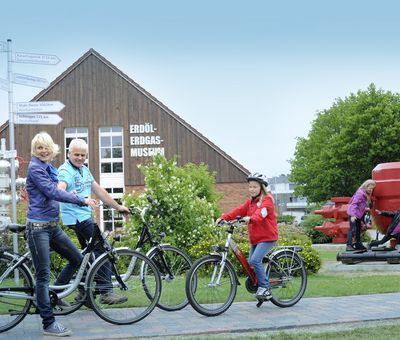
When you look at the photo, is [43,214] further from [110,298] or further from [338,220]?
[338,220]

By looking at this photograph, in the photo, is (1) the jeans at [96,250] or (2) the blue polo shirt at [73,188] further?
(2) the blue polo shirt at [73,188]

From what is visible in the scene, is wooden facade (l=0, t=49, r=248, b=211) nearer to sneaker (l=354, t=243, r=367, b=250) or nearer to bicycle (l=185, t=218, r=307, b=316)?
sneaker (l=354, t=243, r=367, b=250)

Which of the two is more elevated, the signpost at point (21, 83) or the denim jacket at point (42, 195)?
the signpost at point (21, 83)

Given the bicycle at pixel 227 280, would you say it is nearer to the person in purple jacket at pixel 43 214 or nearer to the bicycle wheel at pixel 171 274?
the bicycle wheel at pixel 171 274

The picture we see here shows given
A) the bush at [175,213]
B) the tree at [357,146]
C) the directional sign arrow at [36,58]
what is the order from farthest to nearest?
the tree at [357,146] → the bush at [175,213] → the directional sign arrow at [36,58]

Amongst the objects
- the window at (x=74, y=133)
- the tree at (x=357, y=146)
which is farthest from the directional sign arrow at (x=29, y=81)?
the tree at (x=357, y=146)

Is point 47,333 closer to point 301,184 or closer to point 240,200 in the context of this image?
point 240,200

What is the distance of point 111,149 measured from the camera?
42.9 metres

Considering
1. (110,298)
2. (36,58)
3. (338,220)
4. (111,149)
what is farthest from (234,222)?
(111,149)

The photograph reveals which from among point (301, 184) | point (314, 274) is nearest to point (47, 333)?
point (314, 274)

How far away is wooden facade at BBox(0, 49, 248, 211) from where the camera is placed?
42469mm

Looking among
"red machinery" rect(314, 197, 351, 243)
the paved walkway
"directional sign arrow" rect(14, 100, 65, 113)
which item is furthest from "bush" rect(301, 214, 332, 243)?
the paved walkway

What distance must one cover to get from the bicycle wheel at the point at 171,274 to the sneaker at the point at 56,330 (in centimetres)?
163

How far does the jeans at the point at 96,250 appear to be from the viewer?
7.34 m
